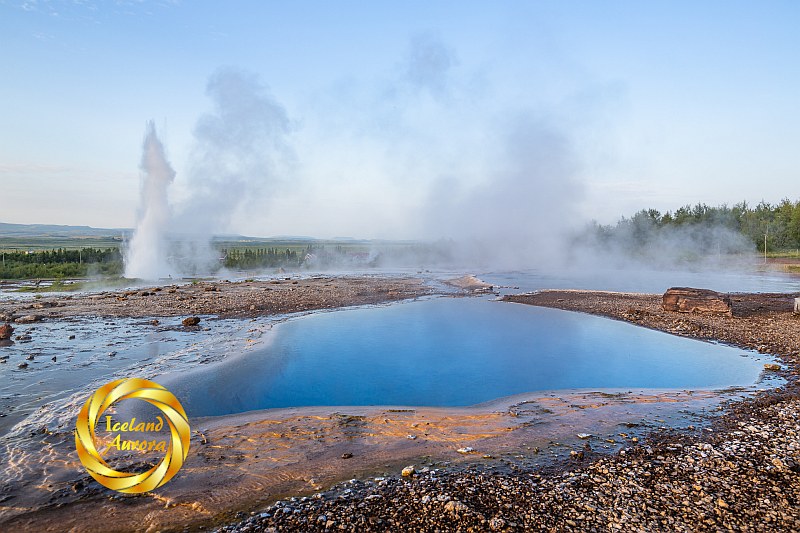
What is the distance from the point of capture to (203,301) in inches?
887

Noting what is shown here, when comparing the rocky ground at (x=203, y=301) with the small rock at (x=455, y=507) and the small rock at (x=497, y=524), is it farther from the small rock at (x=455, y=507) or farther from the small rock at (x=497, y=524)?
the small rock at (x=497, y=524)

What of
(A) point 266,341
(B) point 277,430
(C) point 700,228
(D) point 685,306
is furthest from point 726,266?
(B) point 277,430

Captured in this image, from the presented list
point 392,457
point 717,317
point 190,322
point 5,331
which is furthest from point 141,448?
point 717,317

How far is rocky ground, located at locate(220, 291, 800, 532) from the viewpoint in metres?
4.77

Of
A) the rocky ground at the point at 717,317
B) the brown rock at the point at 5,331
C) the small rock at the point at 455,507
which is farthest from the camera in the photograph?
the rocky ground at the point at 717,317

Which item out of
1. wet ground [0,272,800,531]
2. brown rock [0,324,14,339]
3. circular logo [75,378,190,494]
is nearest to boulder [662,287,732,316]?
wet ground [0,272,800,531]

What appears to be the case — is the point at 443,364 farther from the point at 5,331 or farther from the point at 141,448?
the point at 5,331

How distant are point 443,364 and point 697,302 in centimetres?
1256

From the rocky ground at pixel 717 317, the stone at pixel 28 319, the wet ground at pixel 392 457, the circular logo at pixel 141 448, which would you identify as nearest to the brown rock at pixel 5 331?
the stone at pixel 28 319

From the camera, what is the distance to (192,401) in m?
9.23

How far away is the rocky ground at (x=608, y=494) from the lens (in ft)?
15.6

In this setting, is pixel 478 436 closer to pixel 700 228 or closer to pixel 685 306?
pixel 685 306

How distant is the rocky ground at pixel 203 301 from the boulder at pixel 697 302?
13.8 metres

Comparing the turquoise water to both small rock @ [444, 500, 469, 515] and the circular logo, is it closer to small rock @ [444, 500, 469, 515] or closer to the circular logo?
the circular logo
